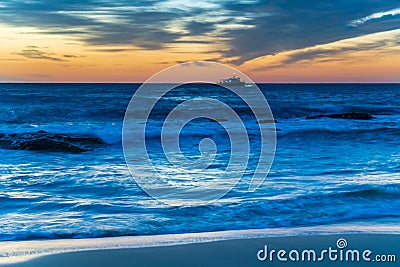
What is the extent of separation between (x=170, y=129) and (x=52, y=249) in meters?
18.1

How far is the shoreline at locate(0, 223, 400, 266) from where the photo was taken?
4.91 metres

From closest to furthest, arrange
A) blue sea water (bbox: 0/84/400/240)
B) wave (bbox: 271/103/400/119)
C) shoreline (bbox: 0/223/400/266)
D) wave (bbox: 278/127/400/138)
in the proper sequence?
1. shoreline (bbox: 0/223/400/266)
2. blue sea water (bbox: 0/84/400/240)
3. wave (bbox: 278/127/400/138)
4. wave (bbox: 271/103/400/119)

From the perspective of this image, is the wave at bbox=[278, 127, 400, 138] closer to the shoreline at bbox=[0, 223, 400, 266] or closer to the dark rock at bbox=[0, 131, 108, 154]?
the dark rock at bbox=[0, 131, 108, 154]

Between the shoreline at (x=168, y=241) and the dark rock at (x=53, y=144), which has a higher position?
the dark rock at (x=53, y=144)

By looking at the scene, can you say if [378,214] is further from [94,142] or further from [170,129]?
[170,129]

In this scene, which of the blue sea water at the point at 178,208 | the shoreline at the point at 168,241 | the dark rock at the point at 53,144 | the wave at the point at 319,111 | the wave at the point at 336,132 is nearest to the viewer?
the shoreline at the point at 168,241

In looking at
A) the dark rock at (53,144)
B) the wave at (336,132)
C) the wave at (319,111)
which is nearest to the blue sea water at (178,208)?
the dark rock at (53,144)

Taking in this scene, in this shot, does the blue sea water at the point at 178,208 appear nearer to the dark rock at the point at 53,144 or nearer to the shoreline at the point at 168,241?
the shoreline at the point at 168,241

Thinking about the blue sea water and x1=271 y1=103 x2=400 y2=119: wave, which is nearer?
the blue sea water

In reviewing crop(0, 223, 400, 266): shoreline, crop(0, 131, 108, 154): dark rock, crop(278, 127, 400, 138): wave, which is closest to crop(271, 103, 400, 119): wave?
crop(278, 127, 400, 138): wave

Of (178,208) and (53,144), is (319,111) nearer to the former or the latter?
A: (53,144)

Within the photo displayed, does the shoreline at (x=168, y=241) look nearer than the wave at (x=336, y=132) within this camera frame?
Yes

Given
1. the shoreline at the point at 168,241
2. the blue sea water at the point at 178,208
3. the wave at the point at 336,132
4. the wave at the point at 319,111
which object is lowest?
the shoreline at the point at 168,241

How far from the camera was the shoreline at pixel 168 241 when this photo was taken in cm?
491
